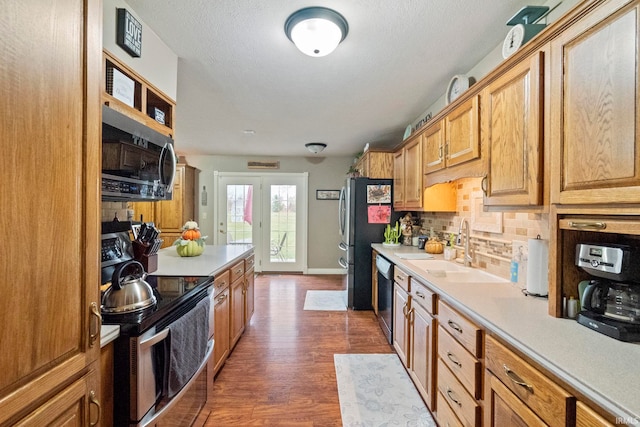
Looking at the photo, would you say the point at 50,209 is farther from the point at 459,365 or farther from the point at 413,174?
the point at 413,174

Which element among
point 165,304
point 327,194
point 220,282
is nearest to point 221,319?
point 220,282

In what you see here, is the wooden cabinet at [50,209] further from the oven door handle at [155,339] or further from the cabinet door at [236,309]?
the cabinet door at [236,309]

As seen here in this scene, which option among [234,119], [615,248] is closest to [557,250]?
[615,248]

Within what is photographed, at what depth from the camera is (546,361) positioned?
83cm

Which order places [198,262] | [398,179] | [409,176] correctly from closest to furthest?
[198,262] → [409,176] → [398,179]

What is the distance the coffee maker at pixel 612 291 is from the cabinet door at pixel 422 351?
79cm

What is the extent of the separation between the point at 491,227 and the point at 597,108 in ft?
4.06

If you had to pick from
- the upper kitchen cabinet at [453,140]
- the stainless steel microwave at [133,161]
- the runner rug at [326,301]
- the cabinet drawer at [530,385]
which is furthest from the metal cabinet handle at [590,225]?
the runner rug at [326,301]

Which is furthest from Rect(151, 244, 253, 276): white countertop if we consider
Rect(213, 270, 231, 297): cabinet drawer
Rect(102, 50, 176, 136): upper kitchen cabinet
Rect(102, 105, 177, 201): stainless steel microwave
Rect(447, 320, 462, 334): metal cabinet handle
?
Rect(447, 320, 462, 334): metal cabinet handle

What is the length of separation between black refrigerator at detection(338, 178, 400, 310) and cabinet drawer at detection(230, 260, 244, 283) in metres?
1.43

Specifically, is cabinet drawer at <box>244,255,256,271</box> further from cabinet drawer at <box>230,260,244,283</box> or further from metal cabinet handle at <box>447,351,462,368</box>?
metal cabinet handle at <box>447,351,462,368</box>

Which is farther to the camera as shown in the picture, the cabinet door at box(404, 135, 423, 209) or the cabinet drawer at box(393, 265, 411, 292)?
the cabinet door at box(404, 135, 423, 209)

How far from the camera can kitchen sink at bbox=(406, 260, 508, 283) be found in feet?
6.24

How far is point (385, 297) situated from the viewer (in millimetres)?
2906
